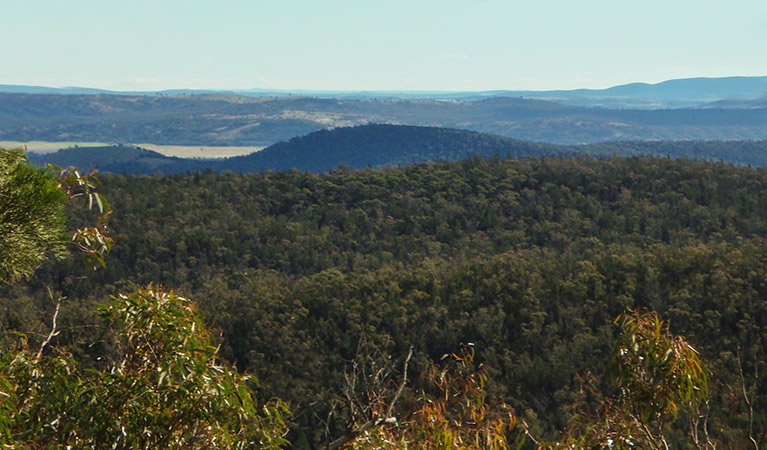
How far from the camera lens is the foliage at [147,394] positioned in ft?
26.2

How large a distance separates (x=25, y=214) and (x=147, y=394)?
2.10 meters

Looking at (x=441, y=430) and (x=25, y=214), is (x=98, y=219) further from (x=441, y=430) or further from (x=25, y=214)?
(x=441, y=430)

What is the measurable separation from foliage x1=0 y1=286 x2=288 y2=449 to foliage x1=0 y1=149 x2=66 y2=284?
3.55ft

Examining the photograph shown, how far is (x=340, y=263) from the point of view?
8262 centimetres

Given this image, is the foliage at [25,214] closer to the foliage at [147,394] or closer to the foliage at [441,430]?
the foliage at [147,394]

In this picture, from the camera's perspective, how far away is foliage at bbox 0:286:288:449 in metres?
7.97

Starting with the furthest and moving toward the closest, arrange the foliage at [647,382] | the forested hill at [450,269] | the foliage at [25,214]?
the forested hill at [450,269] < the foliage at [647,382] < the foliage at [25,214]

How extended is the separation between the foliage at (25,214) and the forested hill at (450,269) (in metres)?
18.6

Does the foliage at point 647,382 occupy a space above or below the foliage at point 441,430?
above

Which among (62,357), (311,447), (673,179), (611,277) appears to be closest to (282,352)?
(311,447)

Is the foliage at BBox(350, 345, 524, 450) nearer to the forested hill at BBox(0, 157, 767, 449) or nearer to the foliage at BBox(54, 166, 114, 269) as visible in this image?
the foliage at BBox(54, 166, 114, 269)

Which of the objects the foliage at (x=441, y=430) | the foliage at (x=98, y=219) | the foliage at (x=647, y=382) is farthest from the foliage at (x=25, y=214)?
the foliage at (x=647, y=382)

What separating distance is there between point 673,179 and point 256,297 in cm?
6260

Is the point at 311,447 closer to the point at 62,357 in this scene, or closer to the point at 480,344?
the point at 480,344
